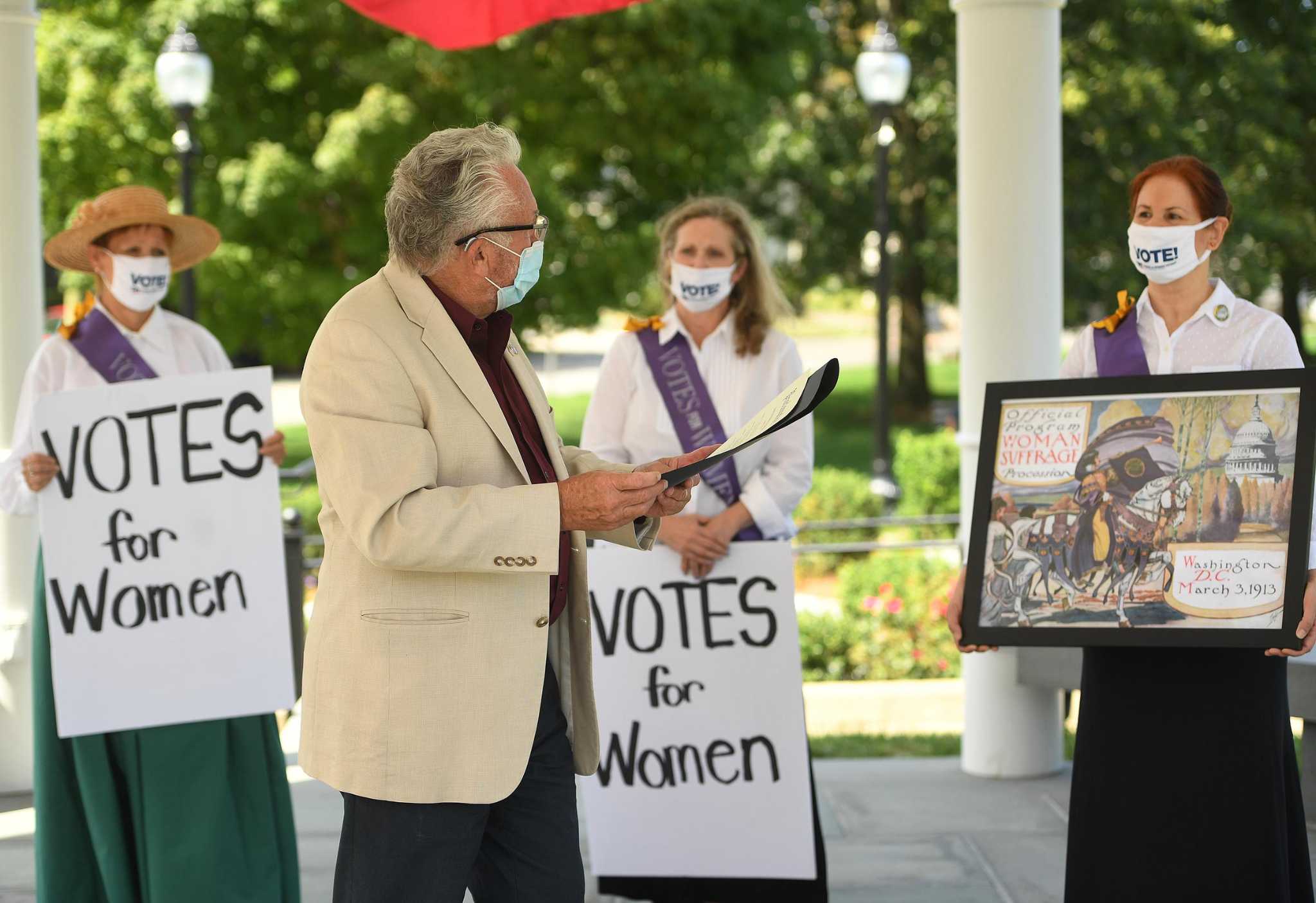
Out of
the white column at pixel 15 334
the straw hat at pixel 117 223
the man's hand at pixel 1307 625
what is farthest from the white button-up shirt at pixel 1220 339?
the white column at pixel 15 334

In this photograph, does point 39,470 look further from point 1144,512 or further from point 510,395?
point 1144,512

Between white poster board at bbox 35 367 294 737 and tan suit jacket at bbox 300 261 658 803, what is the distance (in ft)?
4.70

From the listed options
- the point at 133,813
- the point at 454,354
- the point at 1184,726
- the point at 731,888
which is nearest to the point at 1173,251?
the point at 1184,726

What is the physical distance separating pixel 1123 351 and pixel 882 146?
37.4 ft

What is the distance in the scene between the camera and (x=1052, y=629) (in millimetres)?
3582

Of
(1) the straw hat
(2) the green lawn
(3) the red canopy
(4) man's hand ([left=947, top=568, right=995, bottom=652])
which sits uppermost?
(3) the red canopy

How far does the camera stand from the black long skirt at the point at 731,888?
471cm

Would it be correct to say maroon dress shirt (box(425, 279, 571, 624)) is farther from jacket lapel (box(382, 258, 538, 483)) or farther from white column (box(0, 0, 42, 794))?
white column (box(0, 0, 42, 794))

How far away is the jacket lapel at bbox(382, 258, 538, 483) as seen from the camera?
9.78 feet

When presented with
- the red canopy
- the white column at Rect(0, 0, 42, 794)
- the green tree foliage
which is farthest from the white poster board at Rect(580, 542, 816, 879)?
the green tree foliage

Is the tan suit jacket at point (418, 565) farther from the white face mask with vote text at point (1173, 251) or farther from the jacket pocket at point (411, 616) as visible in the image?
the white face mask with vote text at point (1173, 251)

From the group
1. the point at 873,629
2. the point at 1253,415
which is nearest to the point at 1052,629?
the point at 1253,415

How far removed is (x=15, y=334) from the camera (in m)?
6.31

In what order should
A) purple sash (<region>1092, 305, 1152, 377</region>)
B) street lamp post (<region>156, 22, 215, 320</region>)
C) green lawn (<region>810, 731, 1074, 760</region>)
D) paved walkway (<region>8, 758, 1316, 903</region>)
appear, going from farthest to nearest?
1. street lamp post (<region>156, 22, 215, 320</region>)
2. green lawn (<region>810, 731, 1074, 760</region>)
3. paved walkway (<region>8, 758, 1316, 903</region>)
4. purple sash (<region>1092, 305, 1152, 377</region>)
